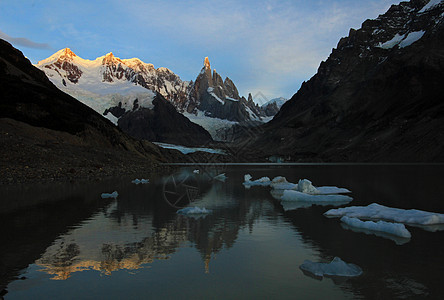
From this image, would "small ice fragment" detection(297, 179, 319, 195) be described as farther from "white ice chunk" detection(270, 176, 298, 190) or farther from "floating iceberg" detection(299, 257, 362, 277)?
"floating iceberg" detection(299, 257, 362, 277)

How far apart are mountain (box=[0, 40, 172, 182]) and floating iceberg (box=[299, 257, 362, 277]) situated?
4193cm

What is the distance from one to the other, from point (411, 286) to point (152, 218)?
15.7 metres

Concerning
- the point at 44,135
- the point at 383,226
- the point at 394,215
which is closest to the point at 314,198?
the point at 394,215

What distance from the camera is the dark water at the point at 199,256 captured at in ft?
34.4

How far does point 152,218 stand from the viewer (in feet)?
75.8

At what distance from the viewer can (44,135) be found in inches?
2955

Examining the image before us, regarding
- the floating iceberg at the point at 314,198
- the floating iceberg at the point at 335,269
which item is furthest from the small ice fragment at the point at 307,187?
the floating iceberg at the point at 335,269

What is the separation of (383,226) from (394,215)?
3674 mm

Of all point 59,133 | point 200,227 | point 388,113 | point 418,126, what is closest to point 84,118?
point 59,133

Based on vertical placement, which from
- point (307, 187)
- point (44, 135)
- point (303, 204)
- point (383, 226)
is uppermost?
point (44, 135)

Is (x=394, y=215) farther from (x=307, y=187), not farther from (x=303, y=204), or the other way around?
(x=307, y=187)

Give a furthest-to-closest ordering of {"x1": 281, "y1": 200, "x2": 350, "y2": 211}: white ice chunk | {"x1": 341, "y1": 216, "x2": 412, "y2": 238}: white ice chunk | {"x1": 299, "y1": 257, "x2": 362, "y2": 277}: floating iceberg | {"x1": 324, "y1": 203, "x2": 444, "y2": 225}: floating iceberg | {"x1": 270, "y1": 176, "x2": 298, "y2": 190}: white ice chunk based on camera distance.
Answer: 1. {"x1": 270, "y1": 176, "x2": 298, "y2": 190}: white ice chunk
2. {"x1": 281, "y1": 200, "x2": 350, "y2": 211}: white ice chunk
3. {"x1": 324, "y1": 203, "x2": 444, "y2": 225}: floating iceberg
4. {"x1": 341, "y1": 216, "x2": 412, "y2": 238}: white ice chunk
5. {"x1": 299, "y1": 257, "x2": 362, "y2": 277}: floating iceberg

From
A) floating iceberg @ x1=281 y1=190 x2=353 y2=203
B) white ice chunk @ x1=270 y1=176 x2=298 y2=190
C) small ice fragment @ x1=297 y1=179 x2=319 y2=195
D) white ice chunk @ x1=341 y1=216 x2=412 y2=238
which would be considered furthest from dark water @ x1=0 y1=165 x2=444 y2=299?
white ice chunk @ x1=270 y1=176 x2=298 y2=190

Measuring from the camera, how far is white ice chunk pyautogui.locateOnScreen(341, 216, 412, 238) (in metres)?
17.3
